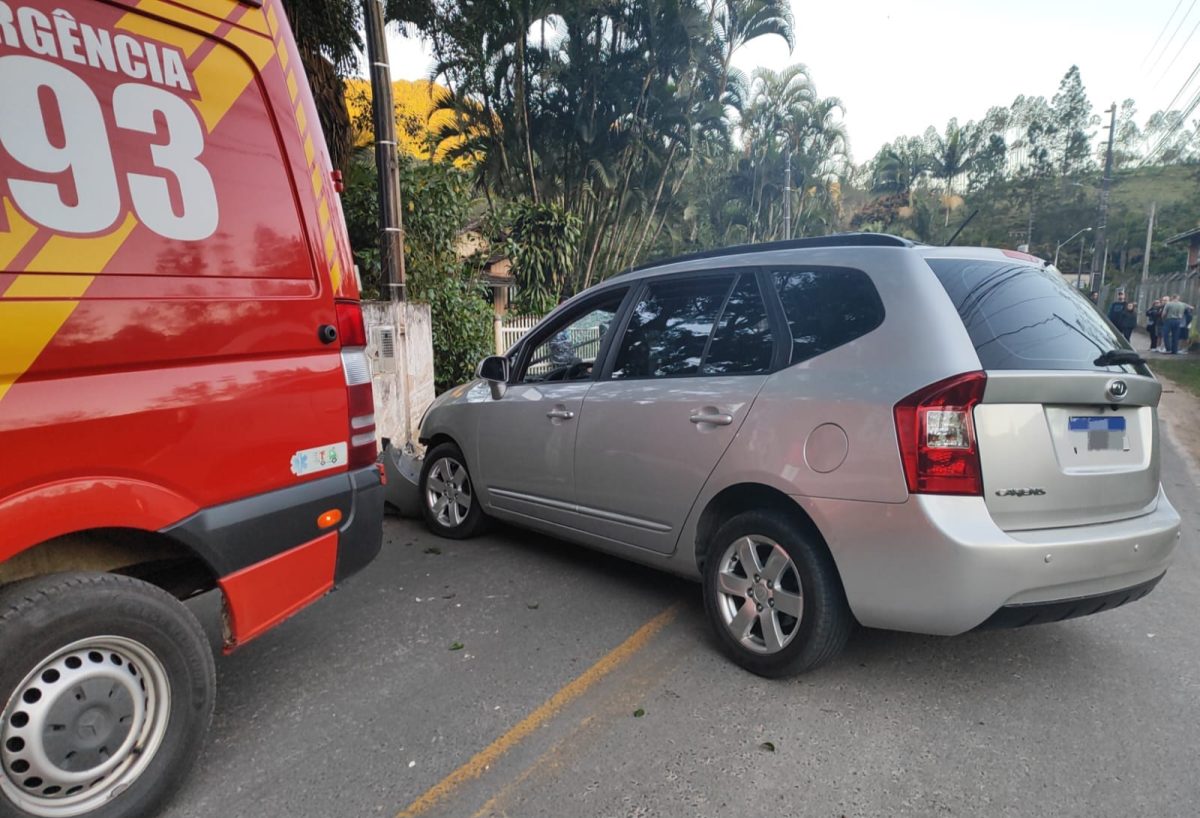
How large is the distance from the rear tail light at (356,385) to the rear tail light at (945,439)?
80.2 inches

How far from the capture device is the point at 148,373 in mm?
2064

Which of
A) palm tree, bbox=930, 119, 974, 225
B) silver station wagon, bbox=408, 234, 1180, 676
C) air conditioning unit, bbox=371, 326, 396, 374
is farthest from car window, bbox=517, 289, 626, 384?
palm tree, bbox=930, 119, 974, 225

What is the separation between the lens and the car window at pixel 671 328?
3.39 meters

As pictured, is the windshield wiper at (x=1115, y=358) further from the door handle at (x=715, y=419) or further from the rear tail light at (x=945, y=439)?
the door handle at (x=715, y=419)

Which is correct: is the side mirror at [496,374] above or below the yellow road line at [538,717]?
above

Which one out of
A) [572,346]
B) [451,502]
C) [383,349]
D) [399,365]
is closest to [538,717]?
[572,346]

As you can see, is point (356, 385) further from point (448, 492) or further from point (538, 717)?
point (448, 492)

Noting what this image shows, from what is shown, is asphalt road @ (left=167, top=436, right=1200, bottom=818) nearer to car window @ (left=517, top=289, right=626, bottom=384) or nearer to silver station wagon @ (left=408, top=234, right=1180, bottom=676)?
silver station wagon @ (left=408, top=234, right=1180, bottom=676)

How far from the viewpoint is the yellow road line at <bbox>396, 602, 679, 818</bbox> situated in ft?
7.54

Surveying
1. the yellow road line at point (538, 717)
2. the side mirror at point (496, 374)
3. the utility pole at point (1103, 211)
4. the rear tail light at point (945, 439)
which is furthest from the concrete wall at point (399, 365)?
the utility pole at point (1103, 211)

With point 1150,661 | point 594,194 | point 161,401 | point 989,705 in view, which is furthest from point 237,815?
point 594,194

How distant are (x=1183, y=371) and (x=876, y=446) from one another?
16988 millimetres

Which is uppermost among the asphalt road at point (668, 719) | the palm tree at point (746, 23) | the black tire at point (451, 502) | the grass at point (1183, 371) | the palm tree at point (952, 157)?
the palm tree at point (952, 157)

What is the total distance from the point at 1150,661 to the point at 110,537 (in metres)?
4.16
